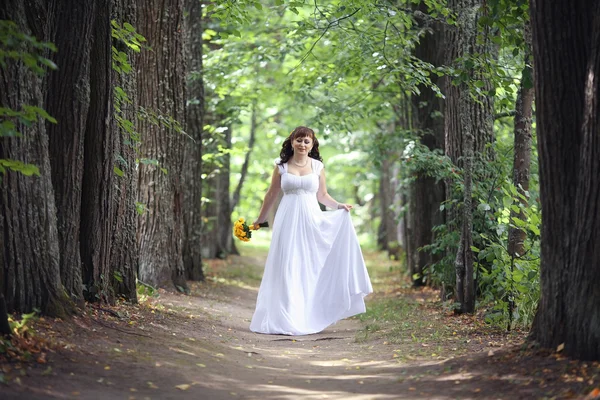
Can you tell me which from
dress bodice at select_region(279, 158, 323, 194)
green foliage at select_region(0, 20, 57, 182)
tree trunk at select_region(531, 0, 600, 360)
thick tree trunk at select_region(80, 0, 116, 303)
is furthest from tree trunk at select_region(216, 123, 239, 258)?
tree trunk at select_region(531, 0, 600, 360)

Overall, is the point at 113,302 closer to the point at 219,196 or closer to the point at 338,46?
the point at 338,46

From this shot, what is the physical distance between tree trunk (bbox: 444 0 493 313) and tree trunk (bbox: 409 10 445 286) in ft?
8.91

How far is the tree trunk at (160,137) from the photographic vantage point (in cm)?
1341

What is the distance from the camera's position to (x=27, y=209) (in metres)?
7.17

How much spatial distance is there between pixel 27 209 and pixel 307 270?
15.1 ft

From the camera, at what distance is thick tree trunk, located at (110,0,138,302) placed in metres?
10.0

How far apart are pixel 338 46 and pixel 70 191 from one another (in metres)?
7.26

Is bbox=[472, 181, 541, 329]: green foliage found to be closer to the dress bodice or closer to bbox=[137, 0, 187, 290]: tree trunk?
the dress bodice

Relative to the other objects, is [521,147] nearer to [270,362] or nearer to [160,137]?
[270,362]

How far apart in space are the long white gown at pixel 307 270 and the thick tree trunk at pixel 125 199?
1790mm

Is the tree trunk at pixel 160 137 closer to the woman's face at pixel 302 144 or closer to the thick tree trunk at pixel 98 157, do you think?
the woman's face at pixel 302 144

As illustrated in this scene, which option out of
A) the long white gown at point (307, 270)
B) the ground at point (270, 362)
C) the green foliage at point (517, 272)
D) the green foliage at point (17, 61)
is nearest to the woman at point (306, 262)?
the long white gown at point (307, 270)

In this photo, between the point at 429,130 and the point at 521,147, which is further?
the point at 429,130

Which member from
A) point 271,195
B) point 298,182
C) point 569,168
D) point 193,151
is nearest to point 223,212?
point 193,151
